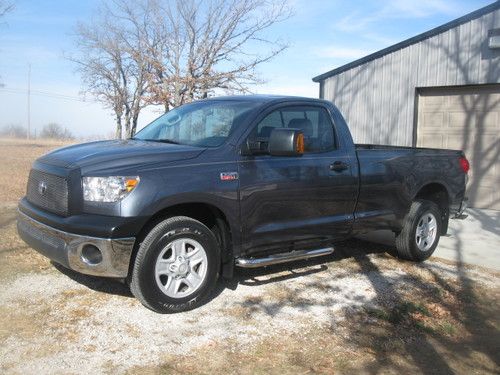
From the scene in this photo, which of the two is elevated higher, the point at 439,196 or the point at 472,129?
the point at 472,129

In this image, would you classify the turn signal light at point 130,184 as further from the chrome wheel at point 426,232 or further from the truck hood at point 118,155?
the chrome wheel at point 426,232

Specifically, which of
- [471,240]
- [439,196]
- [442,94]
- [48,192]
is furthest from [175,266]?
[442,94]

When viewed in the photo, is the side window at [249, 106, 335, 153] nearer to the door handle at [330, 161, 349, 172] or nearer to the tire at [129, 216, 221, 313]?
the door handle at [330, 161, 349, 172]

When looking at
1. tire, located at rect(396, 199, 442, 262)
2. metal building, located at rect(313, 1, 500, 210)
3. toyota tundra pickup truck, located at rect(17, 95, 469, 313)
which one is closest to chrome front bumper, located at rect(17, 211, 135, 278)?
toyota tundra pickup truck, located at rect(17, 95, 469, 313)

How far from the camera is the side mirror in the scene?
466cm

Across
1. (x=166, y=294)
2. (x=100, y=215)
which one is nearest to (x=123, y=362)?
(x=166, y=294)

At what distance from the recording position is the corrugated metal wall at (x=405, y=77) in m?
9.88

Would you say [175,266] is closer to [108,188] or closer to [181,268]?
[181,268]

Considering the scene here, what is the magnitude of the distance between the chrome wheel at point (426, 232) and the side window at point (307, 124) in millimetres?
1848

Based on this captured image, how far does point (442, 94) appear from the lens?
1061 cm

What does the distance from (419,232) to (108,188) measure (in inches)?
162

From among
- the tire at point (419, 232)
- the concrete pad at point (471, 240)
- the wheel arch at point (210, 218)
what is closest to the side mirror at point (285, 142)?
the wheel arch at point (210, 218)

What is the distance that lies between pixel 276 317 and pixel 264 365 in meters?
0.87

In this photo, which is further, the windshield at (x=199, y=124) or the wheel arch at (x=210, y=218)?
the windshield at (x=199, y=124)
